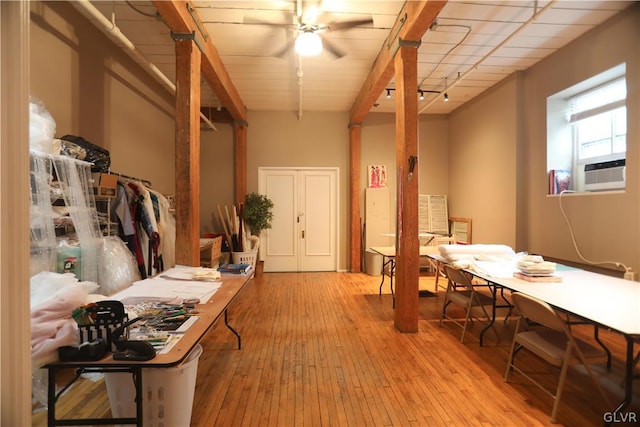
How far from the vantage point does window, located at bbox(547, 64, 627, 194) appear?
3.76 m

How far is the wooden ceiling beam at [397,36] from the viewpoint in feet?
9.68

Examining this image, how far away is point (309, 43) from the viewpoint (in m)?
3.20

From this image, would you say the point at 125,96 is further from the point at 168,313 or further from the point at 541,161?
the point at 541,161

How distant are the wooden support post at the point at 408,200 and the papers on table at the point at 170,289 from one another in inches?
79.1

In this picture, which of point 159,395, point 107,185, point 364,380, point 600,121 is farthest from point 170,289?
point 600,121

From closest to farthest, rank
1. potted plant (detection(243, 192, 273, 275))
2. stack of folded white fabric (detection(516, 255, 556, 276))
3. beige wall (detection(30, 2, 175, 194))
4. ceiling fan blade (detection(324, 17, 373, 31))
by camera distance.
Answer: stack of folded white fabric (detection(516, 255, 556, 276)) → beige wall (detection(30, 2, 175, 194)) → ceiling fan blade (detection(324, 17, 373, 31)) → potted plant (detection(243, 192, 273, 275))

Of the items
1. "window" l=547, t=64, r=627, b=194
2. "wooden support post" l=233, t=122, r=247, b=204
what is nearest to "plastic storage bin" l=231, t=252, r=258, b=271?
"wooden support post" l=233, t=122, r=247, b=204

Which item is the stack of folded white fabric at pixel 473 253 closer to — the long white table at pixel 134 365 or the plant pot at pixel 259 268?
the long white table at pixel 134 365

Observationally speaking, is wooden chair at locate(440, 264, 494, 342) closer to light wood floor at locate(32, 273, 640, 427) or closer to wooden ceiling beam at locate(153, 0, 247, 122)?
light wood floor at locate(32, 273, 640, 427)

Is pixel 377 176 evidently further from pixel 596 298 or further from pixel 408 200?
pixel 596 298

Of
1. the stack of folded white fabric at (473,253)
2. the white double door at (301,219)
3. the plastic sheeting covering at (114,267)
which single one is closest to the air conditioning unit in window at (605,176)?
the stack of folded white fabric at (473,253)

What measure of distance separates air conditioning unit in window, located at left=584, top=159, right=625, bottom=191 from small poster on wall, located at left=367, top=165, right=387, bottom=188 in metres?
3.59

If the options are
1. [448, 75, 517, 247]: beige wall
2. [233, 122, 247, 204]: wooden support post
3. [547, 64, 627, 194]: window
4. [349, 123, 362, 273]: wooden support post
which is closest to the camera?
[547, 64, 627, 194]: window

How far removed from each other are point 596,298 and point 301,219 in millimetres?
5403
